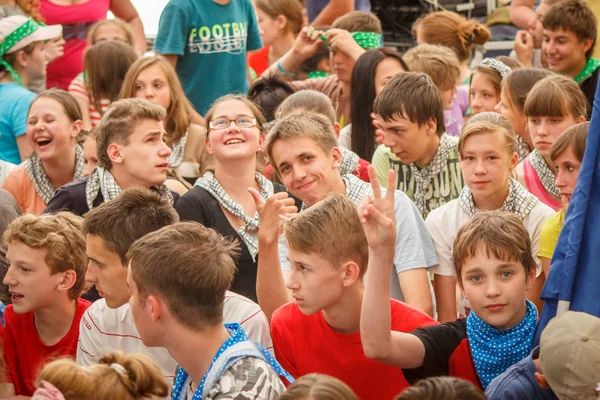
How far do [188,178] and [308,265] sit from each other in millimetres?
2322

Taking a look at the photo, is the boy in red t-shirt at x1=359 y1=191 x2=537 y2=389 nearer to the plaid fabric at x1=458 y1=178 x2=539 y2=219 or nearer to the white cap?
the plaid fabric at x1=458 y1=178 x2=539 y2=219

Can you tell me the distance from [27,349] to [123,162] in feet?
3.37

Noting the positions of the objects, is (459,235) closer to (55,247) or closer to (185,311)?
(185,311)

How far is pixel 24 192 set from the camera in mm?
4977

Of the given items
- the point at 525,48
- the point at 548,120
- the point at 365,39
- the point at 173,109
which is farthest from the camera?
the point at 525,48

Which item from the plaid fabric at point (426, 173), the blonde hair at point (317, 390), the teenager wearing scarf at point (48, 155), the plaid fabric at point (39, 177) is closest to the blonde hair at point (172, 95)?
the teenager wearing scarf at point (48, 155)

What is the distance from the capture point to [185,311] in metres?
2.87

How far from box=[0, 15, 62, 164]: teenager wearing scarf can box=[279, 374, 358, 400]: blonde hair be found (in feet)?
11.8

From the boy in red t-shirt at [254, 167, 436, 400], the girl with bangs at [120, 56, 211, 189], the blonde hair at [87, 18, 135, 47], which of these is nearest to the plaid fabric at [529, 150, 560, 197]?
the boy in red t-shirt at [254, 167, 436, 400]

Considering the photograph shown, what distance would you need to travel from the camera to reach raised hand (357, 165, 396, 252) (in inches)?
109

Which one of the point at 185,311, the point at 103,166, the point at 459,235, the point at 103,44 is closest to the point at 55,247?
the point at 103,166

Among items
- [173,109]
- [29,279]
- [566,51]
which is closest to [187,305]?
[29,279]

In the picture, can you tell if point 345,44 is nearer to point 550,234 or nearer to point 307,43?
point 307,43

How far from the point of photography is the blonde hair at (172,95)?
5.35 metres
